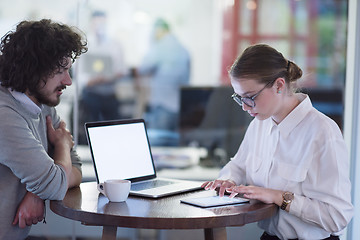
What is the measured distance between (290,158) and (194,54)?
6.10m

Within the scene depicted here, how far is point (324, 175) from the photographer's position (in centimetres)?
185

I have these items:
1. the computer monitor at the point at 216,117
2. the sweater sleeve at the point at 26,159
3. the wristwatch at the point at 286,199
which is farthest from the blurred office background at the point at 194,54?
the wristwatch at the point at 286,199

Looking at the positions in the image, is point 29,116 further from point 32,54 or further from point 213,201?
point 213,201

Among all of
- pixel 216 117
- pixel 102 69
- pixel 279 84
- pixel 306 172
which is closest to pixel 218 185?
pixel 306 172

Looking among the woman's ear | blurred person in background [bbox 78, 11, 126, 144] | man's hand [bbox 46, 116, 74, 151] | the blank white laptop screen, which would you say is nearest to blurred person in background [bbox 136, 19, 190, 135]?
blurred person in background [bbox 78, 11, 126, 144]

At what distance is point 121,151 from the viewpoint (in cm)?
211

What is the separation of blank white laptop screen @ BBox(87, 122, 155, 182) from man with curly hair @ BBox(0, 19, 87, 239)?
0.13 m

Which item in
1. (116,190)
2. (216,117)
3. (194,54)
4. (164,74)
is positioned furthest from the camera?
(194,54)

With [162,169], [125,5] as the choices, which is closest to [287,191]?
[162,169]

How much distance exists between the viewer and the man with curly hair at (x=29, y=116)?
1744 millimetres

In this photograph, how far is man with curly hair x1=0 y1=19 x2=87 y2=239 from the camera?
1744 mm

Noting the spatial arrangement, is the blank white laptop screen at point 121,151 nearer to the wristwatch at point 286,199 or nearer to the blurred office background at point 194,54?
the wristwatch at point 286,199

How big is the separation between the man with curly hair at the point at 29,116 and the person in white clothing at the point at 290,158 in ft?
1.96

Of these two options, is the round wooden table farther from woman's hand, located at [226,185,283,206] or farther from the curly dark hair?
the curly dark hair
